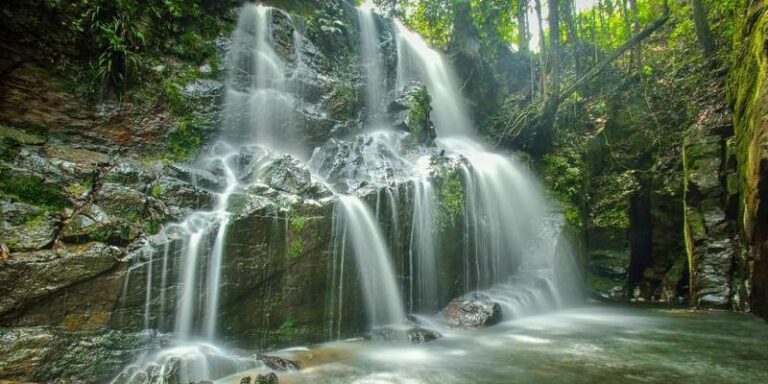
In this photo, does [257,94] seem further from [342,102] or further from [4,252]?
[4,252]

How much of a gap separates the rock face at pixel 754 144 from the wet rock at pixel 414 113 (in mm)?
6491

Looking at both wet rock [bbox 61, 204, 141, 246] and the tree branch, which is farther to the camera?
the tree branch

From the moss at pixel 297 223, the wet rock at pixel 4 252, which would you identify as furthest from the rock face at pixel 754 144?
the wet rock at pixel 4 252

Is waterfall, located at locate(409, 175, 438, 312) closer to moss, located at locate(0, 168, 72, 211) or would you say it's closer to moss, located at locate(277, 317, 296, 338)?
moss, located at locate(277, 317, 296, 338)

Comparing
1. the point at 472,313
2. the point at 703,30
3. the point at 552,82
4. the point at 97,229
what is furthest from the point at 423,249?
the point at 703,30

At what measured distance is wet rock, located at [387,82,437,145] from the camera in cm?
1098

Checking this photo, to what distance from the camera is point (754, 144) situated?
267 inches

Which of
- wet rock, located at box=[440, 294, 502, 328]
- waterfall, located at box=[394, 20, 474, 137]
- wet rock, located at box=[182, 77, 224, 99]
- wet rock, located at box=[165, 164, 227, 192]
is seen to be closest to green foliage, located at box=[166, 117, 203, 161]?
wet rock, located at box=[182, 77, 224, 99]

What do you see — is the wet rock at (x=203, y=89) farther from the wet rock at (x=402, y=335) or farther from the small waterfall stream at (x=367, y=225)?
the wet rock at (x=402, y=335)

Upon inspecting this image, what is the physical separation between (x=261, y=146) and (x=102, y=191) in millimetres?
3708

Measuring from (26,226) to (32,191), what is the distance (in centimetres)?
61

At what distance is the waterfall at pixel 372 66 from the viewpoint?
1199 cm

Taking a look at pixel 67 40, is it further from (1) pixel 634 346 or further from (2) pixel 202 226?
(1) pixel 634 346

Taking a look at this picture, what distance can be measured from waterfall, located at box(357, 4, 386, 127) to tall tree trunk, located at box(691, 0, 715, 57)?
8541 millimetres
